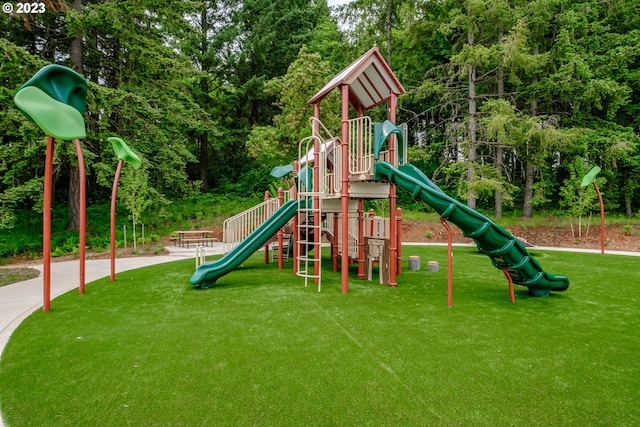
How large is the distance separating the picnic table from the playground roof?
8.97 meters

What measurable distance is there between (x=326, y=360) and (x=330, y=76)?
1743cm

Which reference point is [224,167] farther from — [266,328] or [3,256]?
[266,328]

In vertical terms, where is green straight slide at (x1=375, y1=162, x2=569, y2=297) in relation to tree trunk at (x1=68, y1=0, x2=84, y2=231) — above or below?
below

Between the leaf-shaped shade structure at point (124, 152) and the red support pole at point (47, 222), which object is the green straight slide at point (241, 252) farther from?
the leaf-shaped shade structure at point (124, 152)

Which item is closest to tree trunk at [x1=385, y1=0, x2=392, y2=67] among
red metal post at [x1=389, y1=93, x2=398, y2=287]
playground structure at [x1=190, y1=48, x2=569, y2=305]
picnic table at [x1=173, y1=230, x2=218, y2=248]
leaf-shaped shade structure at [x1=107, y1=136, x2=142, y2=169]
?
playground structure at [x1=190, y1=48, x2=569, y2=305]

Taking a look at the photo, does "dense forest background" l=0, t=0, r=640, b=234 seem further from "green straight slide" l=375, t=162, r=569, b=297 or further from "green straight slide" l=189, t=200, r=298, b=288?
"green straight slide" l=375, t=162, r=569, b=297

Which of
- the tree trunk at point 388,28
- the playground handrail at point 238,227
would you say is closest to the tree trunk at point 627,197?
the tree trunk at point 388,28

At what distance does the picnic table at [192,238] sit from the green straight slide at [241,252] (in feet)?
24.5

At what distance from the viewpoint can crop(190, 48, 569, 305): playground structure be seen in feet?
20.7

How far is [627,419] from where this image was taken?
9.54 feet

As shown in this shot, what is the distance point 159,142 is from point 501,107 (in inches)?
630

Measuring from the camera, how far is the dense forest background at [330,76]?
1469 cm

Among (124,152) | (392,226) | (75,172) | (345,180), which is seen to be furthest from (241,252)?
(75,172)

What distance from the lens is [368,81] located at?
338 inches
